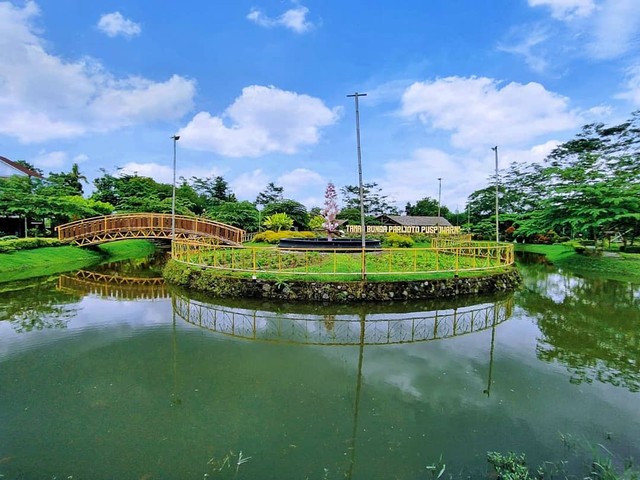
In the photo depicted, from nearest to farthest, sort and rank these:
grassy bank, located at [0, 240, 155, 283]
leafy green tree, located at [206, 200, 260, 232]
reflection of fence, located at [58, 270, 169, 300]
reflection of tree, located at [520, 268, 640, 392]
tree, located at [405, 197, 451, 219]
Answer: reflection of tree, located at [520, 268, 640, 392]
reflection of fence, located at [58, 270, 169, 300]
grassy bank, located at [0, 240, 155, 283]
leafy green tree, located at [206, 200, 260, 232]
tree, located at [405, 197, 451, 219]

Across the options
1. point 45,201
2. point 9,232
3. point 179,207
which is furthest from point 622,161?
point 9,232

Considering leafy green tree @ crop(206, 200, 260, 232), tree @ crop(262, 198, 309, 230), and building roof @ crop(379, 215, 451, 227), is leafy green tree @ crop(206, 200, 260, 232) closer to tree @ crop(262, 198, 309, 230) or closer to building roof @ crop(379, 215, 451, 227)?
tree @ crop(262, 198, 309, 230)

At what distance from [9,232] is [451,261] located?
99.5 feet

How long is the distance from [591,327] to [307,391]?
24.6 ft

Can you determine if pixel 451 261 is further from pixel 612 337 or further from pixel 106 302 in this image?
pixel 106 302

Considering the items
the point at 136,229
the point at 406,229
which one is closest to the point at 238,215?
the point at 136,229

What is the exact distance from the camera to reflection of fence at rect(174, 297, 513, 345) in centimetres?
750

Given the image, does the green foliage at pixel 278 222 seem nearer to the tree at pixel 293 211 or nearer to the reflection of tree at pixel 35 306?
the tree at pixel 293 211

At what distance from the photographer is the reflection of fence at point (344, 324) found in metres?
7.50

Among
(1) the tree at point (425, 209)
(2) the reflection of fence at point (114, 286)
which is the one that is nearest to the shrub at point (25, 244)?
(2) the reflection of fence at point (114, 286)

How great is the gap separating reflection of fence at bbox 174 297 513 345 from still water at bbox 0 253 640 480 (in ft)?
0.22

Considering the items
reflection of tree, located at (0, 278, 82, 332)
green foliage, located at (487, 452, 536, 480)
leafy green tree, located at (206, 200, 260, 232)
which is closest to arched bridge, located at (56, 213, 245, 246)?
reflection of tree, located at (0, 278, 82, 332)

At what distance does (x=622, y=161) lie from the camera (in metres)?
22.8

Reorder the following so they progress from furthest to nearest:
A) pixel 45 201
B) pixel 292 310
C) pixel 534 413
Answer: pixel 45 201, pixel 292 310, pixel 534 413
